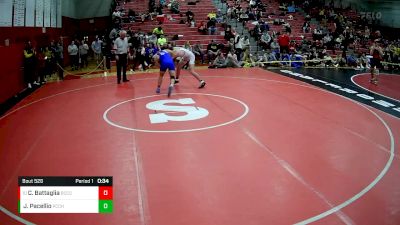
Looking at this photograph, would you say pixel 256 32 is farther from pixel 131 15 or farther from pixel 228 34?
pixel 131 15

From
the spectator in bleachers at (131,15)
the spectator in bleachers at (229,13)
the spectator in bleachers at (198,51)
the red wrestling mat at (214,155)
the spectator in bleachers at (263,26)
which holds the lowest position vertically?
the red wrestling mat at (214,155)

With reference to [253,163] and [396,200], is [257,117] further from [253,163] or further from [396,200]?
[396,200]

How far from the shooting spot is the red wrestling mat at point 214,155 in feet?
13.2

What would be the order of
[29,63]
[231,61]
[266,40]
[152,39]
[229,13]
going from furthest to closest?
[229,13], [266,40], [152,39], [231,61], [29,63]

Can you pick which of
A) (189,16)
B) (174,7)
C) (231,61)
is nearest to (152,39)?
(231,61)

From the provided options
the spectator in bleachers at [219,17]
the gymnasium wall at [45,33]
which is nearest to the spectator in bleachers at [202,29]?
the spectator in bleachers at [219,17]

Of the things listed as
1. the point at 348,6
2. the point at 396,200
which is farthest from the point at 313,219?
the point at 348,6

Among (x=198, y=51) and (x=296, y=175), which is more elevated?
(x=198, y=51)

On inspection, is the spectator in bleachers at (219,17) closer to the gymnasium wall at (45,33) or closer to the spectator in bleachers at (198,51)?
the spectator in bleachers at (198,51)

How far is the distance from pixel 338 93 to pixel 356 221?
6.96m
